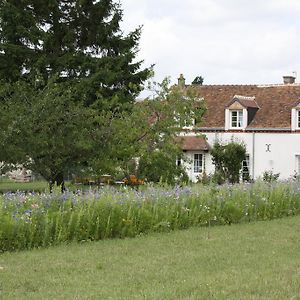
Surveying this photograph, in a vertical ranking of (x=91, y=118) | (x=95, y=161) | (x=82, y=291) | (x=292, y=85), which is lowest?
(x=82, y=291)

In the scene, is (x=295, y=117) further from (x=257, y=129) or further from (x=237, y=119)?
(x=237, y=119)

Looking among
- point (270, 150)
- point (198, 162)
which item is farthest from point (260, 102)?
point (198, 162)

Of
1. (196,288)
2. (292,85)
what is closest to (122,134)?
(196,288)

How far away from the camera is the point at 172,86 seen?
2402cm

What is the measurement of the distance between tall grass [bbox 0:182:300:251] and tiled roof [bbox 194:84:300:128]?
21.7 m

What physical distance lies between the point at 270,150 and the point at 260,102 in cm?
369

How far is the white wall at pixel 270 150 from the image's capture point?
125 ft

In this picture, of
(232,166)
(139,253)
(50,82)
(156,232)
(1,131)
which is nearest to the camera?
(139,253)

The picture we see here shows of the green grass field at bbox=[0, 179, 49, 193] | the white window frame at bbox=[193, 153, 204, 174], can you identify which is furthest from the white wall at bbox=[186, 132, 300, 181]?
the green grass field at bbox=[0, 179, 49, 193]

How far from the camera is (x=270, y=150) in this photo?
39.0m

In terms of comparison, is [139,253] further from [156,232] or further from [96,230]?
[156,232]

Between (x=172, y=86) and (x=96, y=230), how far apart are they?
40.3 feet

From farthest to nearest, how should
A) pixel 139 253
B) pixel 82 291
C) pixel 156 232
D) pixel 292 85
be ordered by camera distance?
pixel 292 85 → pixel 156 232 → pixel 139 253 → pixel 82 291

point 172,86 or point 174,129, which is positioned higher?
point 172,86
